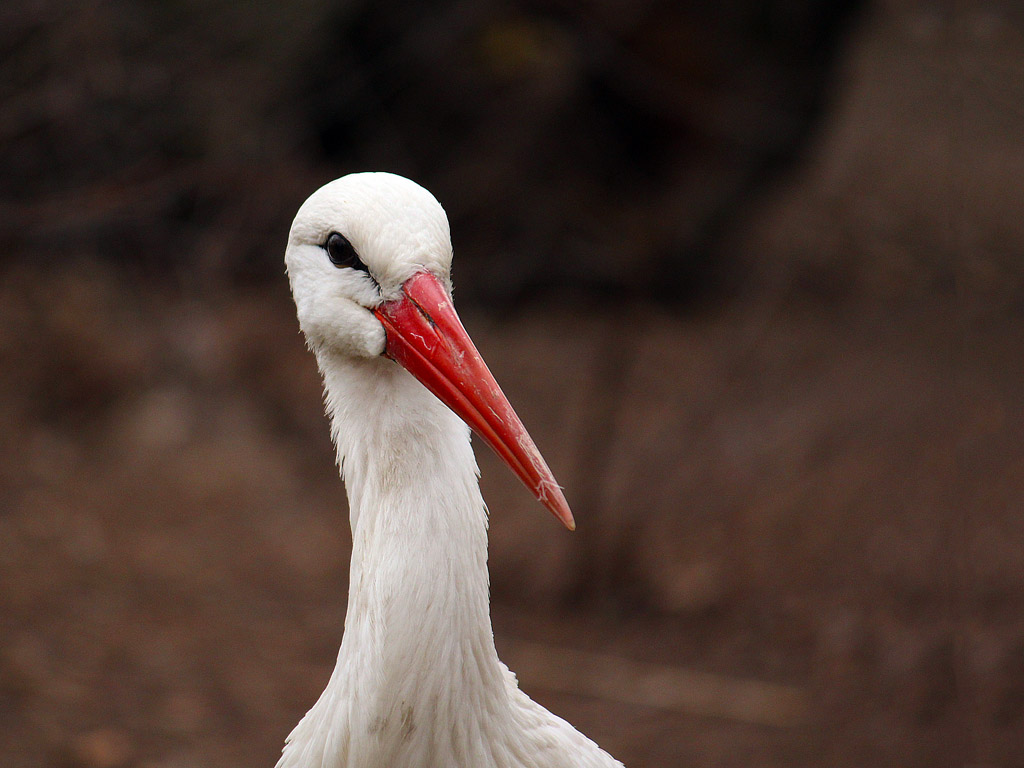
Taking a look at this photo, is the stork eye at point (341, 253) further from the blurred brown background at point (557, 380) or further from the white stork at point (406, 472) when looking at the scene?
the blurred brown background at point (557, 380)

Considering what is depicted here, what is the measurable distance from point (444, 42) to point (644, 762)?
15.1ft

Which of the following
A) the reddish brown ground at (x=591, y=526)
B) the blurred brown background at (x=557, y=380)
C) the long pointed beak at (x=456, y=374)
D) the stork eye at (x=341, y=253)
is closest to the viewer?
the long pointed beak at (x=456, y=374)

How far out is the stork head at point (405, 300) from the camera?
178 cm

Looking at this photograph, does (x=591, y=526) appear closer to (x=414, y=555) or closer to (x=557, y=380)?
(x=557, y=380)

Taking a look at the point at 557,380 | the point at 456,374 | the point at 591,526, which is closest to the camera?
the point at 456,374

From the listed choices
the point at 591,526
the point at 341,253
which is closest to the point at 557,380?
the point at 591,526

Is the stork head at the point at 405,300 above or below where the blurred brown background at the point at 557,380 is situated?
below

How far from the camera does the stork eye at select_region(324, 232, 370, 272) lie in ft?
6.19

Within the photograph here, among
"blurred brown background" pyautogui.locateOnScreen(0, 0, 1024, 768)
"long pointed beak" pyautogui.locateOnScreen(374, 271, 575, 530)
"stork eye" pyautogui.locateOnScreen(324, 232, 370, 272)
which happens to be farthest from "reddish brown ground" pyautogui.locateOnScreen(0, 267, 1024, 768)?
"stork eye" pyautogui.locateOnScreen(324, 232, 370, 272)

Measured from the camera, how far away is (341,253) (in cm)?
191

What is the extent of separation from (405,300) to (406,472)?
0.32 m

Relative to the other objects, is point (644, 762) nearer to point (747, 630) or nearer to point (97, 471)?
point (747, 630)

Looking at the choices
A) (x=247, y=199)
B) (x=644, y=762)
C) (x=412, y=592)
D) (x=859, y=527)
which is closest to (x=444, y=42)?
(x=247, y=199)

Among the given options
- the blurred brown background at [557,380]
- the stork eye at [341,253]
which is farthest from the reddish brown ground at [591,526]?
the stork eye at [341,253]
